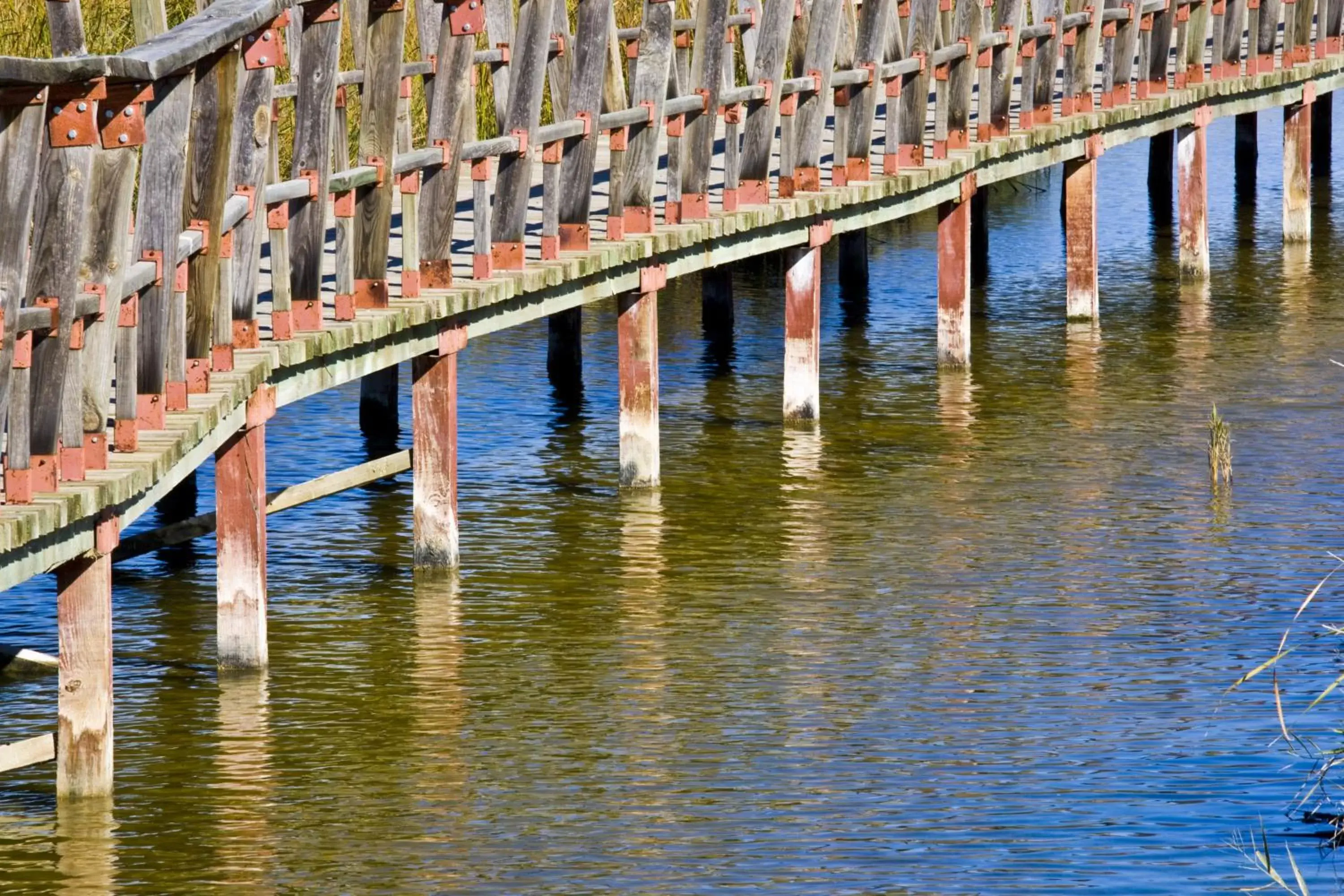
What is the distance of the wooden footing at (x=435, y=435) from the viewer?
A: 12273 mm

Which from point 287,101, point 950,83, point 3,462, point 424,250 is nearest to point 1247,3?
point 950,83

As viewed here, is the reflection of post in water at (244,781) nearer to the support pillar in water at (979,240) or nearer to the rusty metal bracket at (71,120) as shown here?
the rusty metal bracket at (71,120)

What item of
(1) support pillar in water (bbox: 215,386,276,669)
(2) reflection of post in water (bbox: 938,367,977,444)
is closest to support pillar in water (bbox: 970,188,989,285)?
(2) reflection of post in water (bbox: 938,367,977,444)

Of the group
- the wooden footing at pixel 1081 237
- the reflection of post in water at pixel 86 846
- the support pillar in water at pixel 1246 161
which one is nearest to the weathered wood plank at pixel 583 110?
the reflection of post in water at pixel 86 846

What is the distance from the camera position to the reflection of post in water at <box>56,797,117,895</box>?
336 inches

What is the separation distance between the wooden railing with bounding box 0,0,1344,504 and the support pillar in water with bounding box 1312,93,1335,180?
8389mm

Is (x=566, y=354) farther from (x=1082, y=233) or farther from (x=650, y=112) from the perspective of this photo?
(x=650, y=112)

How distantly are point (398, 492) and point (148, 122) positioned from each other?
6185mm

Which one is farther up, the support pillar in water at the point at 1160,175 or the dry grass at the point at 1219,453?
the support pillar in water at the point at 1160,175

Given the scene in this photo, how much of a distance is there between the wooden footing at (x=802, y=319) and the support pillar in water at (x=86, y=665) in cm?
704

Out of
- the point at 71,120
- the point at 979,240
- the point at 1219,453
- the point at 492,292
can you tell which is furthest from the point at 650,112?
the point at 979,240

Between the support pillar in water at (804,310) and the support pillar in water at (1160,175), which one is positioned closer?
the support pillar in water at (804,310)

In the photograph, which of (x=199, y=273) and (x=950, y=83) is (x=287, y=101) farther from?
(x=199, y=273)

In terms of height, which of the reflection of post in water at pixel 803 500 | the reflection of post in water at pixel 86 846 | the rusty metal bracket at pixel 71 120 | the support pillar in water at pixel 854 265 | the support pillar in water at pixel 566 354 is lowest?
the reflection of post in water at pixel 86 846
